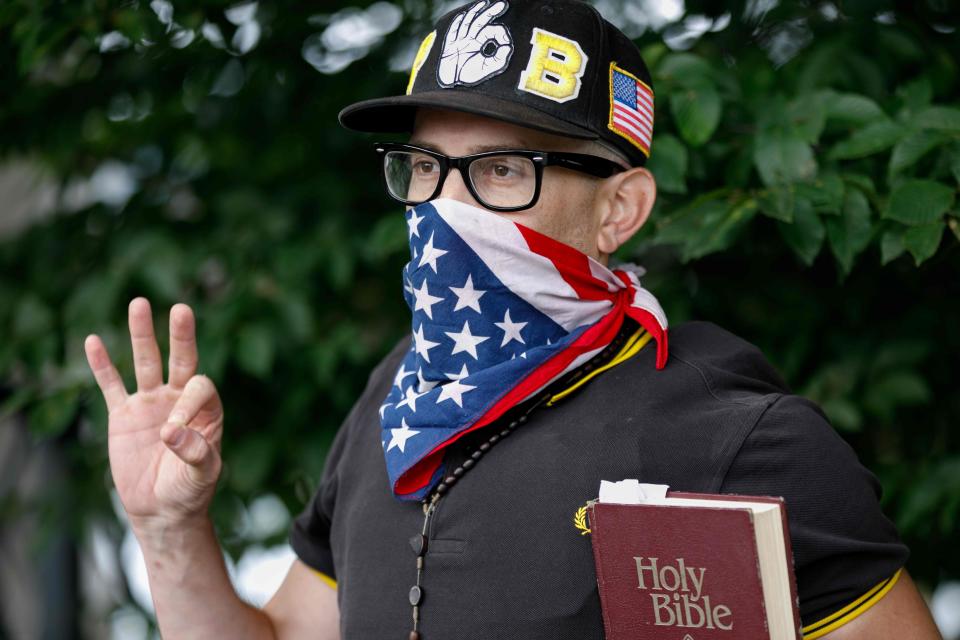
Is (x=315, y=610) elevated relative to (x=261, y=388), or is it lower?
elevated

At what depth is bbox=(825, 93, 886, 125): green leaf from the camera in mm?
2016

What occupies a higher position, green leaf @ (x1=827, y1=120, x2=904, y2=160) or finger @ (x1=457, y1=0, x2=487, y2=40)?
finger @ (x1=457, y1=0, x2=487, y2=40)

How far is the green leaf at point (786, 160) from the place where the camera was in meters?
1.99

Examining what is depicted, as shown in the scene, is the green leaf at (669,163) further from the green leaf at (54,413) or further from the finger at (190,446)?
the green leaf at (54,413)

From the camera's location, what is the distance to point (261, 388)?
2.80 metres

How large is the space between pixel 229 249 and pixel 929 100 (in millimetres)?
1700

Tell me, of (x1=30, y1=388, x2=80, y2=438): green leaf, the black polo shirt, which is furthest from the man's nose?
(x1=30, y1=388, x2=80, y2=438): green leaf

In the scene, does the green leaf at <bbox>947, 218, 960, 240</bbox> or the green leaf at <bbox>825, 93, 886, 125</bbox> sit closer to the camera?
the green leaf at <bbox>947, 218, 960, 240</bbox>

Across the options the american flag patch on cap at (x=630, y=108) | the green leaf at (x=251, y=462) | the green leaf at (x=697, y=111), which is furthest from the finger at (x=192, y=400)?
the green leaf at (x=697, y=111)

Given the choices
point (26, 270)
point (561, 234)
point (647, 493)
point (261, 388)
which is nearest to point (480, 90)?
point (561, 234)

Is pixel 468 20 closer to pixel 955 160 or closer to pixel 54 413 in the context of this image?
pixel 955 160

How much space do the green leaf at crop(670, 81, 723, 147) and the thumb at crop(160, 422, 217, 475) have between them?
3.61 feet

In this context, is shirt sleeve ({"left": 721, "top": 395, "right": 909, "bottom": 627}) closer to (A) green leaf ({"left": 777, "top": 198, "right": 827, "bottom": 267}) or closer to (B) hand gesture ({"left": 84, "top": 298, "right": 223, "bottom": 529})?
(A) green leaf ({"left": 777, "top": 198, "right": 827, "bottom": 267})

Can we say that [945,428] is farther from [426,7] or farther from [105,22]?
[105,22]
